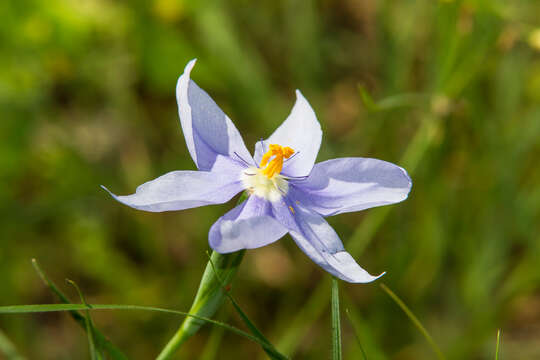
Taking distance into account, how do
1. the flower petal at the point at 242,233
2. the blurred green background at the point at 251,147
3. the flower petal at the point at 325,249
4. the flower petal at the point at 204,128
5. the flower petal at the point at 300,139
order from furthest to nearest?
the blurred green background at the point at 251,147
the flower petal at the point at 300,139
the flower petal at the point at 204,128
the flower petal at the point at 325,249
the flower petal at the point at 242,233

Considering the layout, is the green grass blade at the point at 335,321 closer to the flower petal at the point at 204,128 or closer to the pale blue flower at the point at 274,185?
the pale blue flower at the point at 274,185

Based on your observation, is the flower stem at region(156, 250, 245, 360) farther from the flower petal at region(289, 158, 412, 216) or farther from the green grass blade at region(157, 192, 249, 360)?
the flower petal at region(289, 158, 412, 216)

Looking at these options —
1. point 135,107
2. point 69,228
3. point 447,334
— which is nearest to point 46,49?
point 135,107

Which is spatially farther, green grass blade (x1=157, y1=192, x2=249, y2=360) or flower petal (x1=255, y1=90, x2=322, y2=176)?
flower petal (x1=255, y1=90, x2=322, y2=176)

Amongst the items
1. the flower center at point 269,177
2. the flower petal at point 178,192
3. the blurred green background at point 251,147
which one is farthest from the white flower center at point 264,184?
the blurred green background at point 251,147

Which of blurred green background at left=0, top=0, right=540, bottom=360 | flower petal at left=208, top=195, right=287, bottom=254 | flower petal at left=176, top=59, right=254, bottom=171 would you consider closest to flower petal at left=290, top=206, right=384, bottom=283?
flower petal at left=208, top=195, right=287, bottom=254

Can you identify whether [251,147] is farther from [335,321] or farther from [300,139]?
[335,321]
